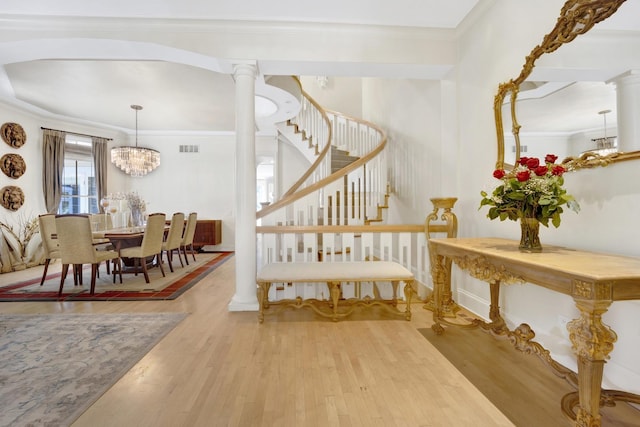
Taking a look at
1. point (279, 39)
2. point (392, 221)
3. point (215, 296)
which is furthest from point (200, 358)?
point (392, 221)

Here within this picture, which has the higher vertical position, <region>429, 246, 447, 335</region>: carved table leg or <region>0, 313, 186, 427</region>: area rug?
<region>429, 246, 447, 335</region>: carved table leg

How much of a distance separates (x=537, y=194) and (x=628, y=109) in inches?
22.3

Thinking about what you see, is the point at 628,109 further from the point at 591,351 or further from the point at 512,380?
the point at 512,380

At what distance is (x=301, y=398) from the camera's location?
5.49 ft

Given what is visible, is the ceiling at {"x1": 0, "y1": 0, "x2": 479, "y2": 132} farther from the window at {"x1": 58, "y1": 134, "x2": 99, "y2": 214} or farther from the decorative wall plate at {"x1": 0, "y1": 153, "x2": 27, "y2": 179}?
the decorative wall plate at {"x1": 0, "y1": 153, "x2": 27, "y2": 179}

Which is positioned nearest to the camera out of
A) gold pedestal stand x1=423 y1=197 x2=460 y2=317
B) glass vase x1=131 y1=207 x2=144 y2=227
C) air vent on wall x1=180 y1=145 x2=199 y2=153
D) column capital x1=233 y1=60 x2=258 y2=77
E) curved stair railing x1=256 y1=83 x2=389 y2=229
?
gold pedestal stand x1=423 y1=197 x2=460 y2=317

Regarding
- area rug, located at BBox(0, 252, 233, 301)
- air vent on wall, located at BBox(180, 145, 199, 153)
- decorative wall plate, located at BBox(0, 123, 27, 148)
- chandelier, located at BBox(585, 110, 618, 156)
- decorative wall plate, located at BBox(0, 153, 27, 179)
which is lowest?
area rug, located at BBox(0, 252, 233, 301)

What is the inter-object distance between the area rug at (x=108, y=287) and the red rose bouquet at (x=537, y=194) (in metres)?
3.61

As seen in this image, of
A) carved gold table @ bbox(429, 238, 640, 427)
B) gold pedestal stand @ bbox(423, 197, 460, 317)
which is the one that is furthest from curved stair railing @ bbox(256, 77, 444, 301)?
carved gold table @ bbox(429, 238, 640, 427)

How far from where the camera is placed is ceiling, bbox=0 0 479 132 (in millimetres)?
2797

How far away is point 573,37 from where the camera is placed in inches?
70.8

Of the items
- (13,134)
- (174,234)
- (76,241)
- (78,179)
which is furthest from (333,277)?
(78,179)

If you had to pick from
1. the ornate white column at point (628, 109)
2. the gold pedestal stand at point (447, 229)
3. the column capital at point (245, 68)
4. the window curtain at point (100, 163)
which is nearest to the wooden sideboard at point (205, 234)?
the window curtain at point (100, 163)

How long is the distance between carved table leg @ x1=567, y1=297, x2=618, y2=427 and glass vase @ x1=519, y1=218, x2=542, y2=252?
630mm
